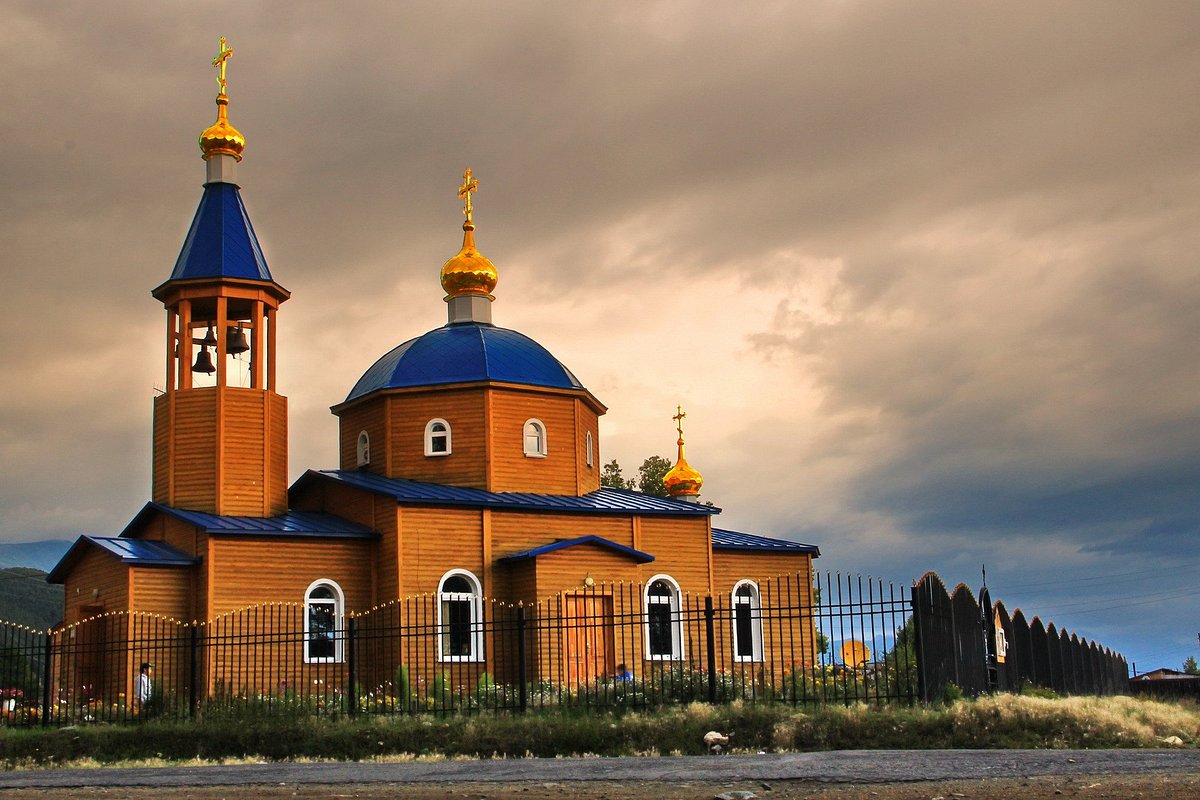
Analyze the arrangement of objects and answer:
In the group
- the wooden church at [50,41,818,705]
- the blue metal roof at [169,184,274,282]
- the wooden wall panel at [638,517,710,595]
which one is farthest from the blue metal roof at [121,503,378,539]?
the wooden wall panel at [638,517,710,595]

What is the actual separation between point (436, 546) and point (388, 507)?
1.13 metres

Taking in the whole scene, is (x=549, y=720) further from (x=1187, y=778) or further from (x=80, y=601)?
(x=80, y=601)

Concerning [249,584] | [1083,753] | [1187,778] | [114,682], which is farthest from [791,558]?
[1187,778]

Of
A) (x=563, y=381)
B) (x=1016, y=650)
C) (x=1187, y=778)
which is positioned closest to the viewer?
(x=1187, y=778)

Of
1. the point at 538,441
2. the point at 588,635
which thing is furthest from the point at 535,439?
the point at 588,635

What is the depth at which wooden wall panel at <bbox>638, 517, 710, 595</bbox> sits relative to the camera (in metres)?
27.3

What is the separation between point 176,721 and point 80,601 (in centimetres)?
808

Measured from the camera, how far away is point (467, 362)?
2788 centimetres

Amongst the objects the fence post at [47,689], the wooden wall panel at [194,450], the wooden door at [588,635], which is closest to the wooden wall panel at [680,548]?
the wooden door at [588,635]

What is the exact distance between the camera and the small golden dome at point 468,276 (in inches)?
1204

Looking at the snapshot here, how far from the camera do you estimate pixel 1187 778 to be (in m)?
11.2

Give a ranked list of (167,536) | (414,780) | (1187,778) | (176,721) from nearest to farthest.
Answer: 1. (1187,778)
2. (414,780)
3. (176,721)
4. (167,536)

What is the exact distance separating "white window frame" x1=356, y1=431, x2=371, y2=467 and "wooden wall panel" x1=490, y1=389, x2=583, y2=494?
297cm

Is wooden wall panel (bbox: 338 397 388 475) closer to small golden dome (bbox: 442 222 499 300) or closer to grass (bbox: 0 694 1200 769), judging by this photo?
small golden dome (bbox: 442 222 499 300)
